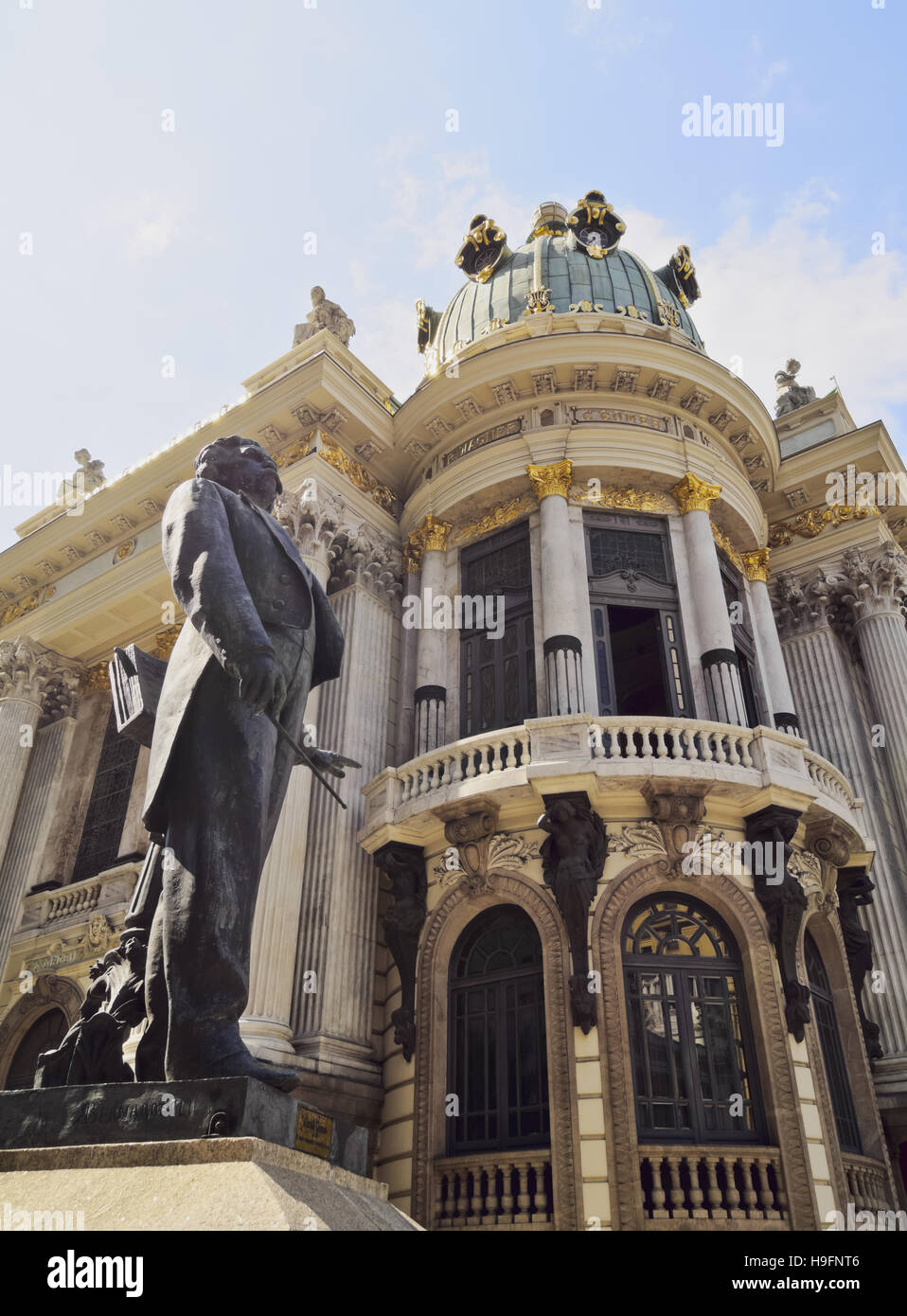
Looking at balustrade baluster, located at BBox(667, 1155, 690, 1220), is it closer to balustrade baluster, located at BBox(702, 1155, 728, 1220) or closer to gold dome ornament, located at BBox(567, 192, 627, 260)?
balustrade baluster, located at BBox(702, 1155, 728, 1220)

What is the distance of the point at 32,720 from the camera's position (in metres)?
22.0

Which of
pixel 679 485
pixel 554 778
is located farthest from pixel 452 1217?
pixel 679 485

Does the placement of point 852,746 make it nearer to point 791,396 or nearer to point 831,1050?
point 831,1050

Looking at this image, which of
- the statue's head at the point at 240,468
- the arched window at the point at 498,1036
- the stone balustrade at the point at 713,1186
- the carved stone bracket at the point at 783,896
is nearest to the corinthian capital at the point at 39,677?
the arched window at the point at 498,1036

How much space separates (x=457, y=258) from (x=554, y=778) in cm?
1506

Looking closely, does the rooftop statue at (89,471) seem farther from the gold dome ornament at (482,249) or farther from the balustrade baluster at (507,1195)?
the balustrade baluster at (507,1195)

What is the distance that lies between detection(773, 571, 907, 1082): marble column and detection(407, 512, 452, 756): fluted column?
7.07 meters

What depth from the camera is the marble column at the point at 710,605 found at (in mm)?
15461

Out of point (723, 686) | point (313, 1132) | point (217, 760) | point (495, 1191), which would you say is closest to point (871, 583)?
point (723, 686)

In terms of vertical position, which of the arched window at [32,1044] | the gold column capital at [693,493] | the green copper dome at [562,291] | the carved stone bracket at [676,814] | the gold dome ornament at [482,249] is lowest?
the arched window at [32,1044]

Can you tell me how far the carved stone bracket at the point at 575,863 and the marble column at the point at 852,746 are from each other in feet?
18.6

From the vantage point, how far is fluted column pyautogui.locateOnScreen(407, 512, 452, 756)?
16594 mm

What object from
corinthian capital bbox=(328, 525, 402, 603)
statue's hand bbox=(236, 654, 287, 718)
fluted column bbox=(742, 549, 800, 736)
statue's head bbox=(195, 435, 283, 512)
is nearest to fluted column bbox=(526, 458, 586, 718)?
corinthian capital bbox=(328, 525, 402, 603)

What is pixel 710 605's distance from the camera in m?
16.3
